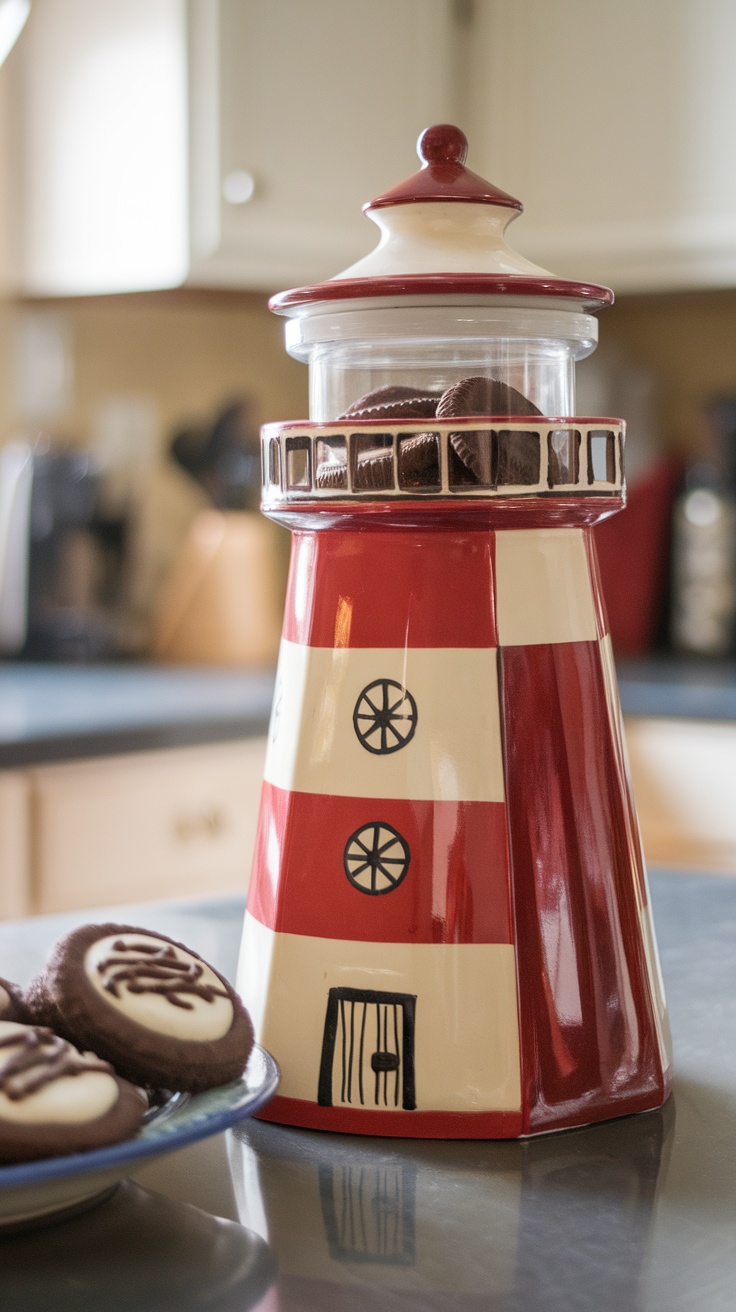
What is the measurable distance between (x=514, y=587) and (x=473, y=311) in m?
0.11

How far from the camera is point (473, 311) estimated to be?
1.94ft

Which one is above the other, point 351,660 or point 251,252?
A: point 251,252

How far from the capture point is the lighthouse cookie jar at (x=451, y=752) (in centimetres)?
57

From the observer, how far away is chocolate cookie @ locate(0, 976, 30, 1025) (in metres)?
0.52

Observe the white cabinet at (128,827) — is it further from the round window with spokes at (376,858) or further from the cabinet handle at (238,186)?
the round window with spokes at (376,858)

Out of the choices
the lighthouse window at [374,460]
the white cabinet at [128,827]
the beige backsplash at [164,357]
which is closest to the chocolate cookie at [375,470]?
the lighthouse window at [374,460]

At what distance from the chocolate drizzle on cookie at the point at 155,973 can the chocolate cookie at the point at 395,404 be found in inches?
8.9

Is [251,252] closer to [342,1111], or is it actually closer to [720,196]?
[720,196]

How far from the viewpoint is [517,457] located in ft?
1.82

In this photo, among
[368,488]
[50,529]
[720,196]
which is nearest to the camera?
[368,488]

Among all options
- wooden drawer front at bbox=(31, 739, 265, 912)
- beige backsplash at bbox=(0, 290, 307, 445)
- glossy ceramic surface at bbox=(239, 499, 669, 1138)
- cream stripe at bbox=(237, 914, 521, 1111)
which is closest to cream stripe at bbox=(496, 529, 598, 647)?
glossy ceramic surface at bbox=(239, 499, 669, 1138)

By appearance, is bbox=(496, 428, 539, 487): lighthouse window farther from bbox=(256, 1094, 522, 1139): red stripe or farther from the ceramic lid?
bbox=(256, 1094, 522, 1139): red stripe

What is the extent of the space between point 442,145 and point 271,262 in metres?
1.66

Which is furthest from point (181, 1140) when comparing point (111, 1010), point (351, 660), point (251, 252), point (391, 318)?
point (251, 252)
